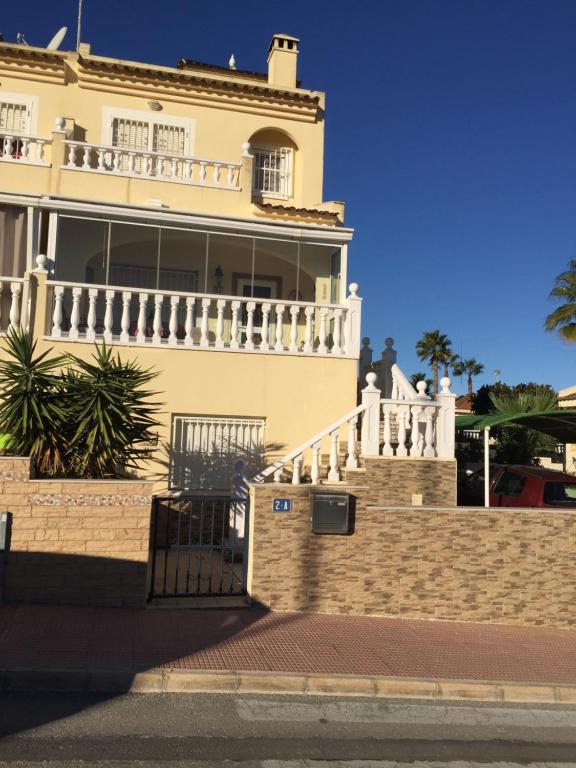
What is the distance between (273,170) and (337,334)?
6338mm

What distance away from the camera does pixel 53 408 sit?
8.37 m

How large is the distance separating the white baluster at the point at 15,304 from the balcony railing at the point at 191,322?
A: 502mm

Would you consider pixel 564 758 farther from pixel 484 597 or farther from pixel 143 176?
pixel 143 176

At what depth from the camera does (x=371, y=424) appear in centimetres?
975

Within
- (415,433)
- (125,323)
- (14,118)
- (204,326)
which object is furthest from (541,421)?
(14,118)

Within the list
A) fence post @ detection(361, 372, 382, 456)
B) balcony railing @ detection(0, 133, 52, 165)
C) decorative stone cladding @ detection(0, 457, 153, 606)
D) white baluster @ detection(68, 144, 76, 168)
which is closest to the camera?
decorative stone cladding @ detection(0, 457, 153, 606)

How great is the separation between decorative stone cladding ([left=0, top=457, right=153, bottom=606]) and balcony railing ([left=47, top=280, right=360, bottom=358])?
3213 mm

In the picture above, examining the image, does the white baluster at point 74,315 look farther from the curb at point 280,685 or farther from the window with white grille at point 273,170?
the window with white grille at point 273,170

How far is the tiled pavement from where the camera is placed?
6703 mm

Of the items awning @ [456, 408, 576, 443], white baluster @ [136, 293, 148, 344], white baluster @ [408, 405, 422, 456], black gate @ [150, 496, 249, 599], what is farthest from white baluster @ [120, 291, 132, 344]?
awning @ [456, 408, 576, 443]

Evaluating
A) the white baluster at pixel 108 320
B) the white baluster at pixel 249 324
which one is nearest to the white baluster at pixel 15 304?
the white baluster at pixel 108 320

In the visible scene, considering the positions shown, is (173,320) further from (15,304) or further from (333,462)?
(333,462)

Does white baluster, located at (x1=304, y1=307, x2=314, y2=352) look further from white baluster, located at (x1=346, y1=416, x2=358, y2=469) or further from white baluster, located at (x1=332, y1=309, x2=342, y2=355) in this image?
white baluster, located at (x1=346, y1=416, x2=358, y2=469)

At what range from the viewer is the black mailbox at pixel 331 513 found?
8.59 metres
